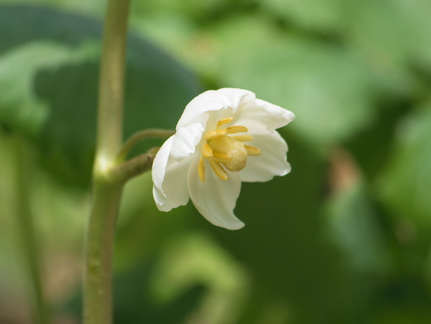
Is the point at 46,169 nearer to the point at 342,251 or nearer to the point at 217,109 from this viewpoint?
the point at 342,251

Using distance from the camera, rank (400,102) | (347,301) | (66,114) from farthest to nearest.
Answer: (400,102)
(347,301)
(66,114)

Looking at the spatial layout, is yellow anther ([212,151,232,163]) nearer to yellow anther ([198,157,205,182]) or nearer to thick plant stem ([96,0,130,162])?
yellow anther ([198,157,205,182])

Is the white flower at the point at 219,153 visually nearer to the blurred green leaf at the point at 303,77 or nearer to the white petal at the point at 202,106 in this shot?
the white petal at the point at 202,106

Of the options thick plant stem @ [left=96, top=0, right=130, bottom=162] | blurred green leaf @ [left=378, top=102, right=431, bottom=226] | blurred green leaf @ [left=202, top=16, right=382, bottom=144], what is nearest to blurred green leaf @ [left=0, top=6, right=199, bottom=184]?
thick plant stem @ [left=96, top=0, right=130, bottom=162]

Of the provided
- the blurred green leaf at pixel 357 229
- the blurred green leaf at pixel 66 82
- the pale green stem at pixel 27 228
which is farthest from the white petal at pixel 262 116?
the blurred green leaf at pixel 357 229

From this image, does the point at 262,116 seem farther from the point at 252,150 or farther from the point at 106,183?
the point at 106,183

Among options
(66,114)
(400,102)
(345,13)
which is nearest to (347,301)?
(400,102)
